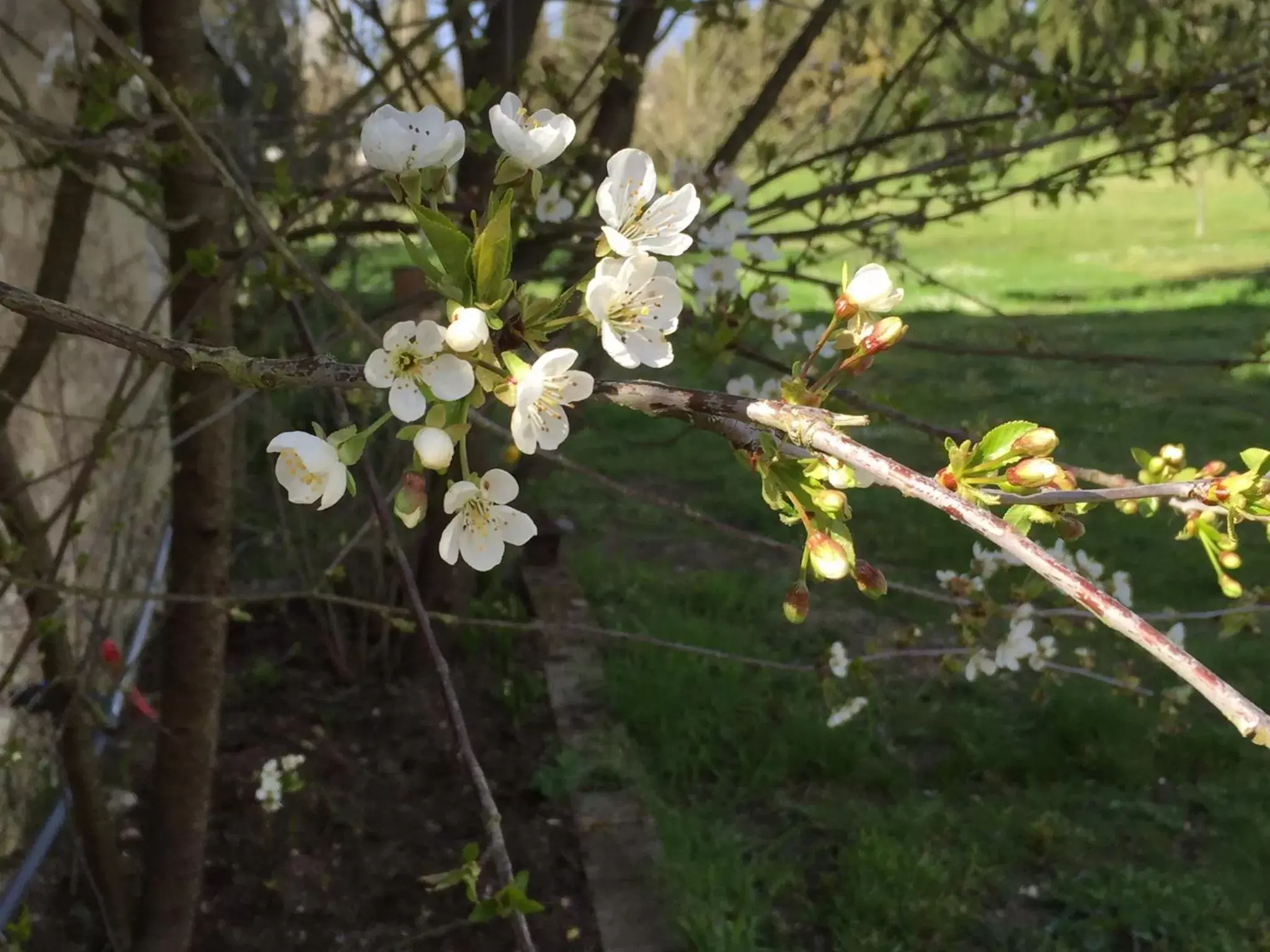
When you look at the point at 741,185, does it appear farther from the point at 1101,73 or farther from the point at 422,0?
the point at 422,0

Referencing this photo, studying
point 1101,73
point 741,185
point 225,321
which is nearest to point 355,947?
point 225,321

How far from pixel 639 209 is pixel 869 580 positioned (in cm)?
30

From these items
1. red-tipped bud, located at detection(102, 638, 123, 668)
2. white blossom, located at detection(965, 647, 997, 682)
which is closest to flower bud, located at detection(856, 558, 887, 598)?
white blossom, located at detection(965, 647, 997, 682)

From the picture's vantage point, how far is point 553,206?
6.37 ft

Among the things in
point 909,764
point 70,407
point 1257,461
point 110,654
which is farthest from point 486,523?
point 70,407

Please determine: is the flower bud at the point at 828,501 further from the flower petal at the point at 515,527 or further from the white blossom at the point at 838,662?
the white blossom at the point at 838,662

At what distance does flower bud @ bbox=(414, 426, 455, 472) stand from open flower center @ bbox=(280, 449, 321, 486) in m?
0.10

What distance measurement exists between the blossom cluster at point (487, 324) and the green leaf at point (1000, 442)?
0.20 meters

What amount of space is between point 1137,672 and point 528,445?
2798 mm

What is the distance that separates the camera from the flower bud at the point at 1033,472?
59 centimetres

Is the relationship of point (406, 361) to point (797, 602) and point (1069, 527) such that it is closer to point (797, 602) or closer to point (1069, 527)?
point (797, 602)

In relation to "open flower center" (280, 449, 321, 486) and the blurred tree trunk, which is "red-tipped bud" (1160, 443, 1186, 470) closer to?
"open flower center" (280, 449, 321, 486)

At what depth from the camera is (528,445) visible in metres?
0.62

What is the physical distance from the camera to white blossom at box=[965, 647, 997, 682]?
65.3 inches
